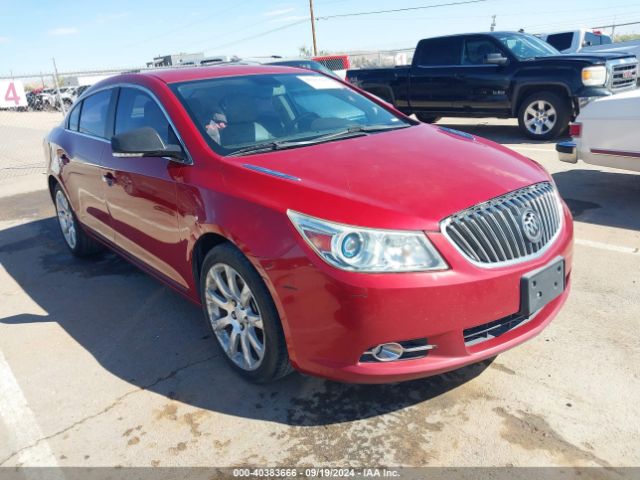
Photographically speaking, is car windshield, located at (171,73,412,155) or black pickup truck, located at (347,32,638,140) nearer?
car windshield, located at (171,73,412,155)

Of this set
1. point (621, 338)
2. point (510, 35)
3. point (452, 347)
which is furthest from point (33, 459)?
point (510, 35)

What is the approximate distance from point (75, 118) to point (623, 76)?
851 cm

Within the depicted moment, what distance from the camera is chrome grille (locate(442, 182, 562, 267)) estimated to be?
248 cm

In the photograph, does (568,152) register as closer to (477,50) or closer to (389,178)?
(389,178)

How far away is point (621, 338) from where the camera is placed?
3309mm

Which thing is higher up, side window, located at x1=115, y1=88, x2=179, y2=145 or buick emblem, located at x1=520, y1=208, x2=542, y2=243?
side window, located at x1=115, y1=88, x2=179, y2=145

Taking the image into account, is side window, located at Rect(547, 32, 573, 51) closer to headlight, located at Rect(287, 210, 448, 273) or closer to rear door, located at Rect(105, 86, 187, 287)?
rear door, located at Rect(105, 86, 187, 287)

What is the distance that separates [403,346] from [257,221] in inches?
35.3

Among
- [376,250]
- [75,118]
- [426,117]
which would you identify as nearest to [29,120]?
[426,117]

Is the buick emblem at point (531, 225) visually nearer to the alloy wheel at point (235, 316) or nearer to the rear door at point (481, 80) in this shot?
the alloy wheel at point (235, 316)

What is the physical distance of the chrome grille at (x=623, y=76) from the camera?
8984mm

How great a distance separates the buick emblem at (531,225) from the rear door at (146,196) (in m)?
1.90

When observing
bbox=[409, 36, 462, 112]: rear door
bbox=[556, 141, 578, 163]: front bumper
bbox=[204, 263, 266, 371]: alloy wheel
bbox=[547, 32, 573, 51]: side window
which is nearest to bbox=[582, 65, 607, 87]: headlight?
bbox=[409, 36, 462, 112]: rear door

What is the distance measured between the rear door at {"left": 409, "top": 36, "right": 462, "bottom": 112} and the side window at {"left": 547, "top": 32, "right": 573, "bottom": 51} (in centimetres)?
733
